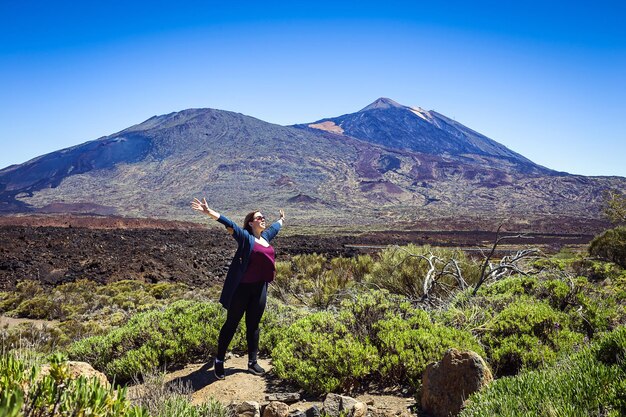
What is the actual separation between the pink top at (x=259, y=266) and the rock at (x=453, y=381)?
1.77 meters

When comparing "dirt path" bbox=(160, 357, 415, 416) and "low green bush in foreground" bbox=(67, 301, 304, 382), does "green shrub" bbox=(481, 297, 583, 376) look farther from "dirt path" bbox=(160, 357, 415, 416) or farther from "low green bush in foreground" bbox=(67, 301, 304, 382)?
"low green bush in foreground" bbox=(67, 301, 304, 382)

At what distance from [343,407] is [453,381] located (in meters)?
0.82

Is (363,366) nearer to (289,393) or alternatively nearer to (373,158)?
(289,393)

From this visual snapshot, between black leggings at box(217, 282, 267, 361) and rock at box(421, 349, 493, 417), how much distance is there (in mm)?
1777

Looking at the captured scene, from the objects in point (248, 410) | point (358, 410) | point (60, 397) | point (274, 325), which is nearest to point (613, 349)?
point (358, 410)

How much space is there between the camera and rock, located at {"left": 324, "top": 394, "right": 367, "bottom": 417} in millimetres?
2902

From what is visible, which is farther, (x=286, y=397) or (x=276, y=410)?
(x=286, y=397)

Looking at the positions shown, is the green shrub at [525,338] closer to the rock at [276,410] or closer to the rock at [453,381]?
the rock at [453,381]

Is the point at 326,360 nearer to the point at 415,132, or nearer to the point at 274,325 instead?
the point at 274,325

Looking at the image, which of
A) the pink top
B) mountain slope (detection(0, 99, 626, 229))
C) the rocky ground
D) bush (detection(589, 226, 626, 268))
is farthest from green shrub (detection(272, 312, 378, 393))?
mountain slope (detection(0, 99, 626, 229))

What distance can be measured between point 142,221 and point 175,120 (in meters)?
123

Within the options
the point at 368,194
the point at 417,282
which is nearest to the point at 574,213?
the point at 368,194

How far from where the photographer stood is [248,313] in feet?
13.8

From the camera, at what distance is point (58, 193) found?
305 ft
